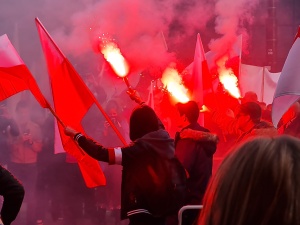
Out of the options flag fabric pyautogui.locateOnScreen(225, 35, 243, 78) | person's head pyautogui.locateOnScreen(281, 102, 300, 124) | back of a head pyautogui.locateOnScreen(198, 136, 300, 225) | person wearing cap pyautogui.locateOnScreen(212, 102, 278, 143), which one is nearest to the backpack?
person wearing cap pyautogui.locateOnScreen(212, 102, 278, 143)

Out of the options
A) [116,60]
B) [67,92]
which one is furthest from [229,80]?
[67,92]

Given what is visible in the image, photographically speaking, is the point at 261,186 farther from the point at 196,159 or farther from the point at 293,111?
the point at 293,111

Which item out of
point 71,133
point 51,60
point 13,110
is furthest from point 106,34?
point 71,133

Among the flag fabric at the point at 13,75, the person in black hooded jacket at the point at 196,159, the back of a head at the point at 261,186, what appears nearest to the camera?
the back of a head at the point at 261,186

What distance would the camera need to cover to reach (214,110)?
284 inches

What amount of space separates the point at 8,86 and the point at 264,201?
12.7 ft

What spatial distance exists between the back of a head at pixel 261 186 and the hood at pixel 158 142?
7.97ft

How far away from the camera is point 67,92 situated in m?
4.93

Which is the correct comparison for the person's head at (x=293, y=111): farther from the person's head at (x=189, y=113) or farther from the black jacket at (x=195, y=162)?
the black jacket at (x=195, y=162)

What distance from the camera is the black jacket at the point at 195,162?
163 inches

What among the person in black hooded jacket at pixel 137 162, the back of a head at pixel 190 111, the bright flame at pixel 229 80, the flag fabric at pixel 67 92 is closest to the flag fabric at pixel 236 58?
the bright flame at pixel 229 80

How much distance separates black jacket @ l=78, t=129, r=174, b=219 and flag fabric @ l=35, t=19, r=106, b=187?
134 cm

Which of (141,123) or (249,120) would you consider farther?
(249,120)

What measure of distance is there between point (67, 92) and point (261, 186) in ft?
13.0
